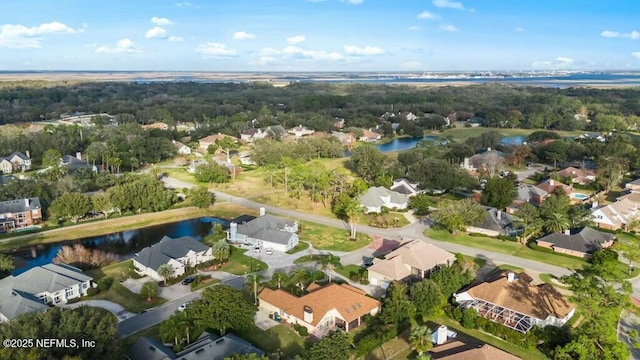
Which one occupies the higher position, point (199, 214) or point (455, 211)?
point (455, 211)

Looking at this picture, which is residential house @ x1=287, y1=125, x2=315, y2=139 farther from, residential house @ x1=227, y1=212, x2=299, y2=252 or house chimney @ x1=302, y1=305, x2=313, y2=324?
house chimney @ x1=302, y1=305, x2=313, y2=324

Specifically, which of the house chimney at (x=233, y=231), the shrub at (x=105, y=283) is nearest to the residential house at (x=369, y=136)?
Result: the house chimney at (x=233, y=231)

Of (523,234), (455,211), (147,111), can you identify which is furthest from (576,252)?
(147,111)

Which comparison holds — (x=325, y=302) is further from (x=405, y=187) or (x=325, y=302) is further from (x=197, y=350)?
(x=405, y=187)

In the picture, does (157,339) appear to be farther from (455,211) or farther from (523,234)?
(523,234)

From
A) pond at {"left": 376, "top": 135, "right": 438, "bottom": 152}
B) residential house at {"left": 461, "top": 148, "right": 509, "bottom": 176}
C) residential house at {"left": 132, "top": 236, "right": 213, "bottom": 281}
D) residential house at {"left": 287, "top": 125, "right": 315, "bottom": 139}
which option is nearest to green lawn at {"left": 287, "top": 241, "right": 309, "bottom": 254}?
residential house at {"left": 132, "top": 236, "right": 213, "bottom": 281}

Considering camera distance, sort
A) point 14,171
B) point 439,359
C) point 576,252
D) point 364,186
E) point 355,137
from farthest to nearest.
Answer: point 355,137 → point 14,171 → point 364,186 → point 576,252 → point 439,359

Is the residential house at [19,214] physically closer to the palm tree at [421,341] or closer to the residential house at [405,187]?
the residential house at [405,187]
